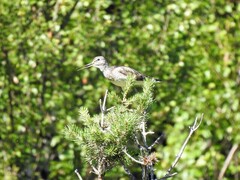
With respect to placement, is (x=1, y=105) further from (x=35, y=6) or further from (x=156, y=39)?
(x=156, y=39)

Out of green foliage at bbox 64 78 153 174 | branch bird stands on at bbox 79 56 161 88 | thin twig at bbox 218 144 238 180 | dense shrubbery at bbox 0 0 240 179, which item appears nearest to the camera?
green foliage at bbox 64 78 153 174

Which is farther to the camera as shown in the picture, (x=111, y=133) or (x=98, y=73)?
(x=98, y=73)

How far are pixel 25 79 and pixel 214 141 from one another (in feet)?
9.42

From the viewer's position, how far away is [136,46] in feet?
30.2

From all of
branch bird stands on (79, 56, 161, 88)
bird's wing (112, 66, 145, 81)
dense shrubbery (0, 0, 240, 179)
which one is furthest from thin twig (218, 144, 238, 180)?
bird's wing (112, 66, 145, 81)

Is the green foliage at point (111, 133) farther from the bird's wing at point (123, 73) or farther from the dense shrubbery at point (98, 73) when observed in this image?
the dense shrubbery at point (98, 73)

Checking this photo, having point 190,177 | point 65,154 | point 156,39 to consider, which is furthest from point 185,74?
point 65,154

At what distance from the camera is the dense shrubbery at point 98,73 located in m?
8.84

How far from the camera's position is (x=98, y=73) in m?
9.17

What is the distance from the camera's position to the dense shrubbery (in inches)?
348

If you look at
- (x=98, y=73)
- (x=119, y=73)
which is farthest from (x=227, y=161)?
(x=119, y=73)

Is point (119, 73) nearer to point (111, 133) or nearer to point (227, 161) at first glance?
point (111, 133)

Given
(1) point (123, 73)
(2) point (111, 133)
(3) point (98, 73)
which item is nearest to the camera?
(2) point (111, 133)

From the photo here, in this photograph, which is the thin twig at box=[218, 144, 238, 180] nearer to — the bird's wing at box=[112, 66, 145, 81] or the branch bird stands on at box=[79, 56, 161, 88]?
the branch bird stands on at box=[79, 56, 161, 88]
